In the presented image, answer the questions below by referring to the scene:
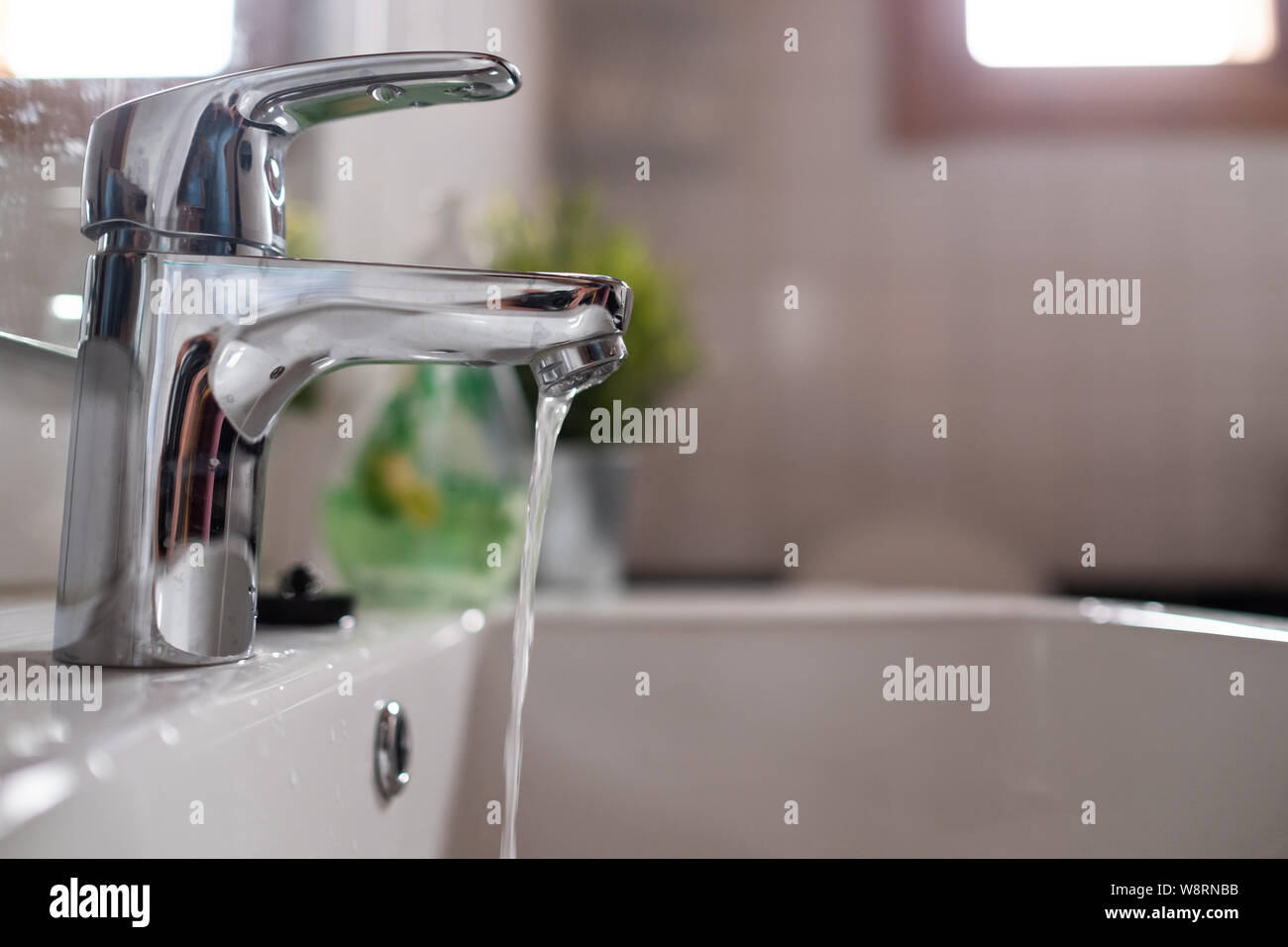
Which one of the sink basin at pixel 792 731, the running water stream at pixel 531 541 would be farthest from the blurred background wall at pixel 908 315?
the running water stream at pixel 531 541

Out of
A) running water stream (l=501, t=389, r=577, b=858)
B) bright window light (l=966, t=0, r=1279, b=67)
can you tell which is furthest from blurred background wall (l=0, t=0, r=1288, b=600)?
running water stream (l=501, t=389, r=577, b=858)

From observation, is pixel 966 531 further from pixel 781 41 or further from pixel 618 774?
pixel 618 774

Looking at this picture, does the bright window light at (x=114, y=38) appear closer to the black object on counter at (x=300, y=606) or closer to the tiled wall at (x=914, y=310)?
the black object on counter at (x=300, y=606)

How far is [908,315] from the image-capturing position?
1.66 m

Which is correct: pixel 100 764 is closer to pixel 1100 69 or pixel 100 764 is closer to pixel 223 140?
pixel 223 140

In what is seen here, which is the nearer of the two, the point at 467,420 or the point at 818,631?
the point at 818,631

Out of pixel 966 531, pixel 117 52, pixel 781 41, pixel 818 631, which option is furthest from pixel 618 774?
pixel 781 41

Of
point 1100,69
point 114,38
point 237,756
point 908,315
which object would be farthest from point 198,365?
point 1100,69

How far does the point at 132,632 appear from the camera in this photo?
1.04ft

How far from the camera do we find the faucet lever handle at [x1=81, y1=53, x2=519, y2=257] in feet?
1.04

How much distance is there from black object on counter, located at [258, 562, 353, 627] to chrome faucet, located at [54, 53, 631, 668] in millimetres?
137

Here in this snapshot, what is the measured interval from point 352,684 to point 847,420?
4.45ft
